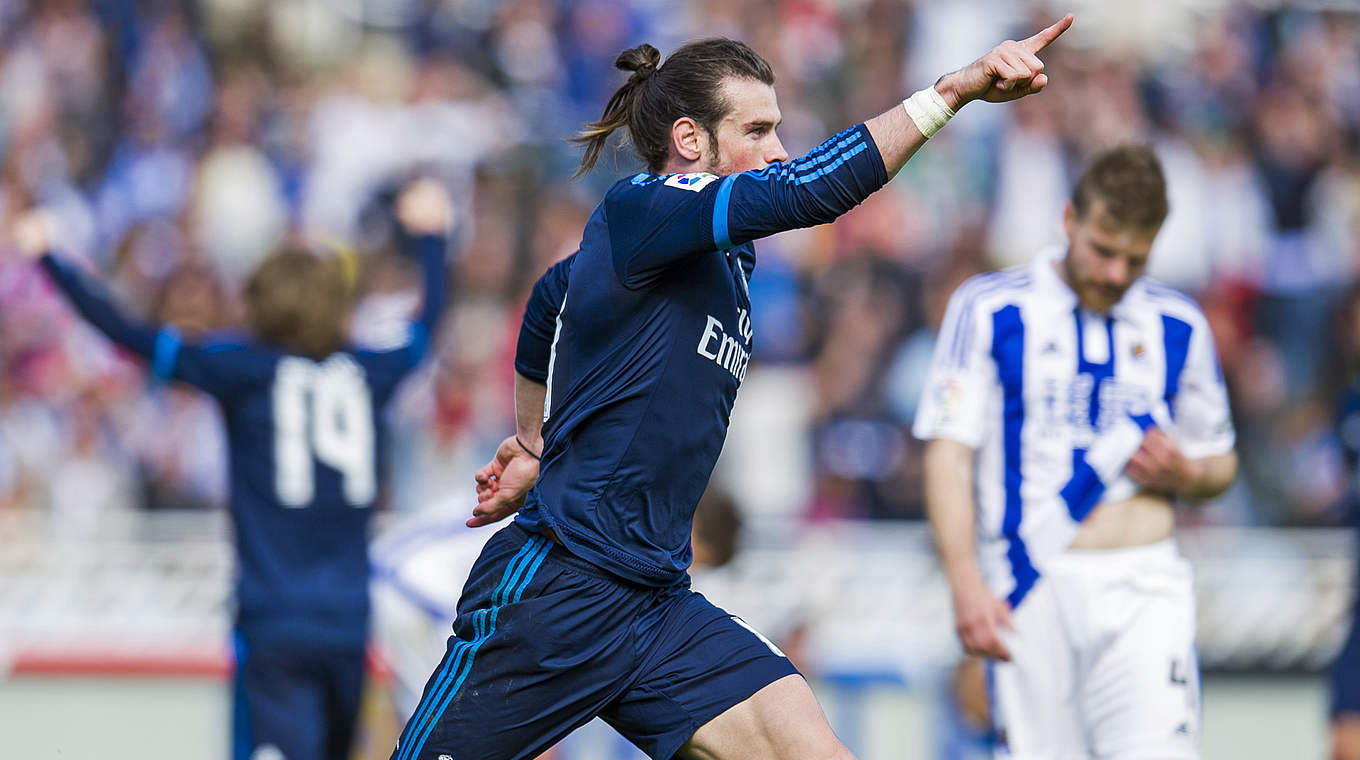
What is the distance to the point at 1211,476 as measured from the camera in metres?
5.56

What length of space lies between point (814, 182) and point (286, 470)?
3.19m

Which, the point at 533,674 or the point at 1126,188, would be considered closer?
the point at 533,674

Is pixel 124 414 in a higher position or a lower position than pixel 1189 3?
lower

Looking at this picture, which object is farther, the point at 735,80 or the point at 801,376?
the point at 801,376

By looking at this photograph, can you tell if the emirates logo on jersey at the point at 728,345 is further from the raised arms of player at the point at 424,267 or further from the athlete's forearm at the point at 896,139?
the raised arms of player at the point at 424,267

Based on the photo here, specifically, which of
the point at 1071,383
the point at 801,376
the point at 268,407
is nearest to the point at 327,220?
the point at 801,376

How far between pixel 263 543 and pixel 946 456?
2.59 meters

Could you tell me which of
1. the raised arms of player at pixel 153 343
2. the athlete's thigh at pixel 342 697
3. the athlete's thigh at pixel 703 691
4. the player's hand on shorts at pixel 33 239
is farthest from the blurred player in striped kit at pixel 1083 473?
the player's hand on shorts at pixel 33 239

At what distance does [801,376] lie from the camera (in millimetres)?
10898

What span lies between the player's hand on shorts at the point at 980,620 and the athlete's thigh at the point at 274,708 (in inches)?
98.6

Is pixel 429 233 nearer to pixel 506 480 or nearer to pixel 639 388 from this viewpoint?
pixel 506 480

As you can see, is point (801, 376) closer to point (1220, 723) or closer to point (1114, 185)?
point (1220, 723)

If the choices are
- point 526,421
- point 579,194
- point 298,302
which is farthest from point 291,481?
point 579,194

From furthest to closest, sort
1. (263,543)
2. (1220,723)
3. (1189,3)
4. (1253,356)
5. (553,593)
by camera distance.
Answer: (1189,3)
(1253,356)
(1220,723)
(263,543)
(553,593)
